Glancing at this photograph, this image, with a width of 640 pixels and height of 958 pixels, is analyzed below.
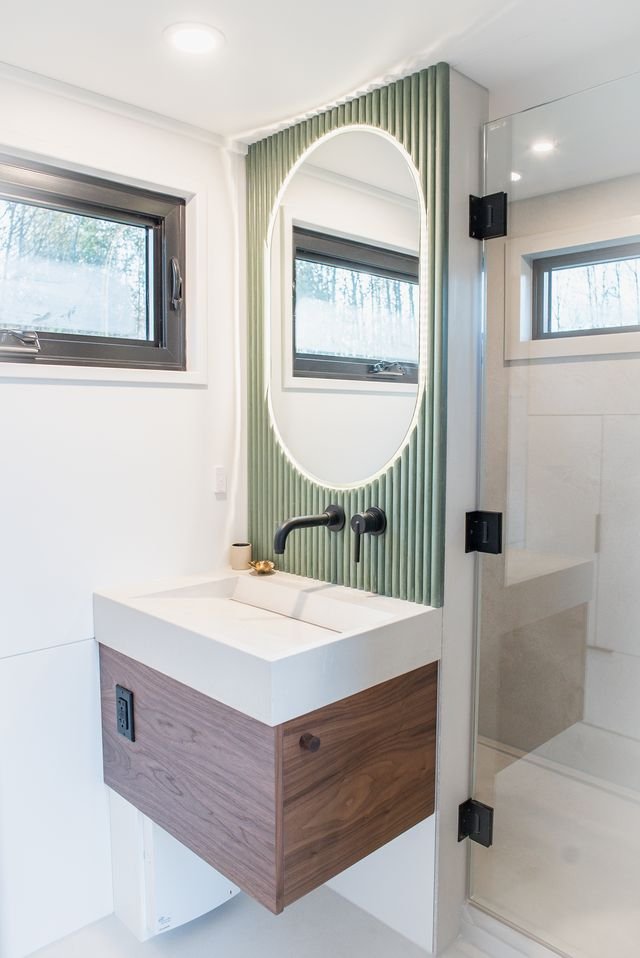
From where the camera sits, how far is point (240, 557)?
2.30m

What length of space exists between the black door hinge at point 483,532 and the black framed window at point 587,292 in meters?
0.48

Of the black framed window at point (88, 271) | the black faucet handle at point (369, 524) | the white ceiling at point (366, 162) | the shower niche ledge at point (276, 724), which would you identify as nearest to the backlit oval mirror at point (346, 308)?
the white ceiling at point (366, 162)

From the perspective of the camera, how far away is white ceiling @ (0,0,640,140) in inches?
60.3

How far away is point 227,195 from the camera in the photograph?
228 centimetres

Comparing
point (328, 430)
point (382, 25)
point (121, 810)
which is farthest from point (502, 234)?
point (121, 810)

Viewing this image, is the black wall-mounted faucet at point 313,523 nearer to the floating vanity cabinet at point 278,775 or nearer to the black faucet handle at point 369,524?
the black faucet handle at point 369,524

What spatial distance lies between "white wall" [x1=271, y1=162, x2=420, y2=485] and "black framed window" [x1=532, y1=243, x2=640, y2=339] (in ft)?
1.12

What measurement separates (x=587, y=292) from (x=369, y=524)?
79 cm

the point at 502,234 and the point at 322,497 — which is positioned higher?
the point at 502,234

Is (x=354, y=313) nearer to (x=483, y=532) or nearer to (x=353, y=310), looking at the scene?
(x=353, y=310)

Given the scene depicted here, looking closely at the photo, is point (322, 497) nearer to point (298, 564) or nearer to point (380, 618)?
point (298, 564)

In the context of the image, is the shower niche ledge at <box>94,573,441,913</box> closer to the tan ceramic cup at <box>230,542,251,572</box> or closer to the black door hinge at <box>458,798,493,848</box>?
the black door hinge at <box>458,798,493,848</box>

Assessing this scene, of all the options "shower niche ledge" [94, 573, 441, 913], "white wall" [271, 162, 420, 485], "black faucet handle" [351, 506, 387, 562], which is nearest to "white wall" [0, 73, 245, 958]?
"shower niche ledge" [94, 573, 441, 913]

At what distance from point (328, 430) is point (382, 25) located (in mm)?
1016
